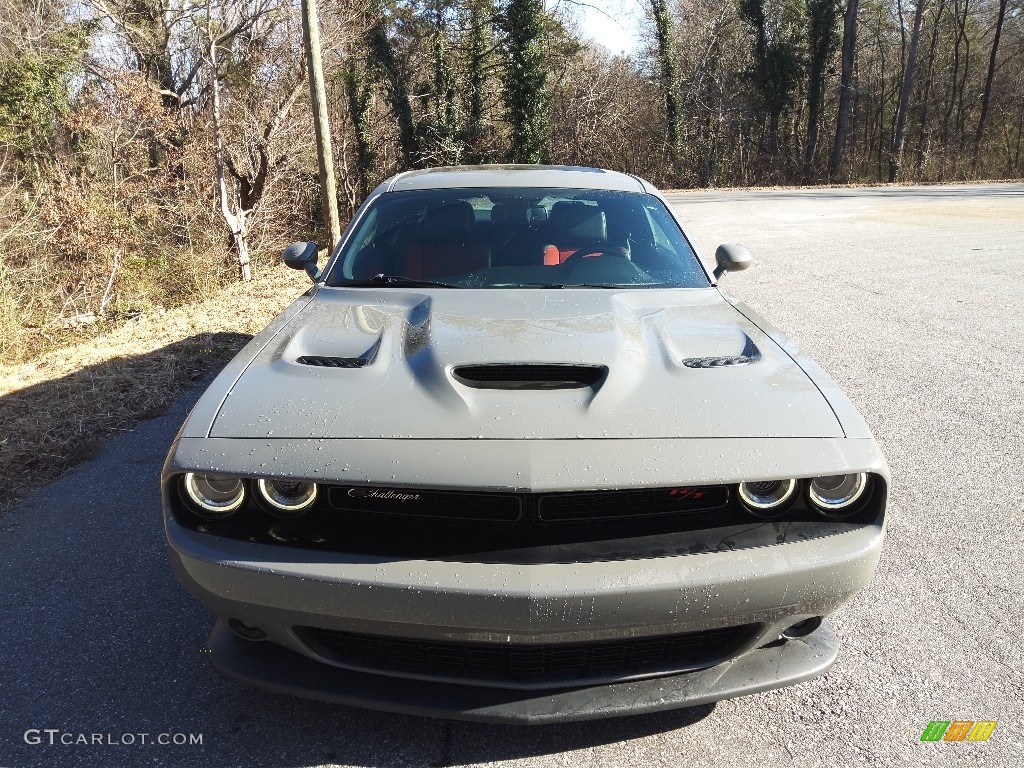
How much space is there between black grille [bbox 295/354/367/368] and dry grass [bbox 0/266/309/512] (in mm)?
2373

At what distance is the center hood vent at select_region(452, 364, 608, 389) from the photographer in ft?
7.15

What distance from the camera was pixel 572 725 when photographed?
7.23 ft

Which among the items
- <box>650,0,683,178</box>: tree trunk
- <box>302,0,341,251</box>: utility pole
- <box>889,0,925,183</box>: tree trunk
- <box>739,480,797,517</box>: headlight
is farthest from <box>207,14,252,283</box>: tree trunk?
<box>889,0,925,183</box>: tree trunk

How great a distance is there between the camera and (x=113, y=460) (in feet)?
13.8

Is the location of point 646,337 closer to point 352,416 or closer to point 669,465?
point 669,465

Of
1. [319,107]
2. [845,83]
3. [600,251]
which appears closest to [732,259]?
[600,251]

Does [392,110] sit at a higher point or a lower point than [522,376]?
higher

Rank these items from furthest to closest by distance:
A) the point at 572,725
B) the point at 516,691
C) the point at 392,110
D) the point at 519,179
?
the point at 392,110, the point at 519,179, the point at 572,725, the point at 516,691

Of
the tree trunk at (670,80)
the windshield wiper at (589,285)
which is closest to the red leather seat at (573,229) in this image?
the windshield wiper at (589,285)

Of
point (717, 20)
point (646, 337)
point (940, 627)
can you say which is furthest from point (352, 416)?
point (717, 20)

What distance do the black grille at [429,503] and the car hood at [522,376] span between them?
0.17 meters

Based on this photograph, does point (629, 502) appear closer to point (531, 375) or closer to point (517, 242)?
point (531, 375)

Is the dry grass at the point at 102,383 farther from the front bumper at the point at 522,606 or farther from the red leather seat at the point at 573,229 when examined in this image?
the red leather seat at the point at 573,229

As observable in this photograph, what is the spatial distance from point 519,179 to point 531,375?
1931mm
